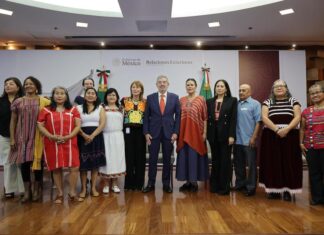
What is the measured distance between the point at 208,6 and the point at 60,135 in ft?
12.2

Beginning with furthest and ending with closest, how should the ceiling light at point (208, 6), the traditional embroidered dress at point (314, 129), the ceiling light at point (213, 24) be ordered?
the ceiling light at point (213, 24) < the ceiling light at point (208, 6) < the traditional embroidered dress at point (314, 129)

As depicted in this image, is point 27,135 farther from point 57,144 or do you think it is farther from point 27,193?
point 27,193

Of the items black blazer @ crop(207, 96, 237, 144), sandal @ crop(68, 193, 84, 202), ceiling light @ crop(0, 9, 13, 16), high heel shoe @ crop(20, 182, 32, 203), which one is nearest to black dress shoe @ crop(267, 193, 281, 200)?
black blazer @ crop(207, 96, 237, 144)

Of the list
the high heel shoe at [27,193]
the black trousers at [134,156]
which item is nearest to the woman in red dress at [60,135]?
the high heel shoe at [27,193]

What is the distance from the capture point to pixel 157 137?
3.74 meters

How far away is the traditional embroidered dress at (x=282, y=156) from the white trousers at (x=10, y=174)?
9.29 feet

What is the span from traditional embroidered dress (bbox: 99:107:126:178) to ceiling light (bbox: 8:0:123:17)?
7.94 ft

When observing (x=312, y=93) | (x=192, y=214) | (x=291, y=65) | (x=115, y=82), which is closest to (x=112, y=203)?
(x=192, y=214)

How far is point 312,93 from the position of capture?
A: 10.5 ft

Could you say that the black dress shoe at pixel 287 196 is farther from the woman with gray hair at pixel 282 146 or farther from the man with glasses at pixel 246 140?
the man with glasses at pixel 246 140

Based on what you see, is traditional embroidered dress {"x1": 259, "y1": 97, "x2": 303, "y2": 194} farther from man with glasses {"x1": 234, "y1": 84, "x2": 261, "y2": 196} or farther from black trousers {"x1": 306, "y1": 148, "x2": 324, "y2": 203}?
man with glasses {"x1": 234, "y1": 84, "x2": 261, "y2": 196}

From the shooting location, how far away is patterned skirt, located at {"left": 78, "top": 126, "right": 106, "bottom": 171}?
3.46 meters

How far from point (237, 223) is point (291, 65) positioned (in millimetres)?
5351

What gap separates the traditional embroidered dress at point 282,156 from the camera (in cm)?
327
